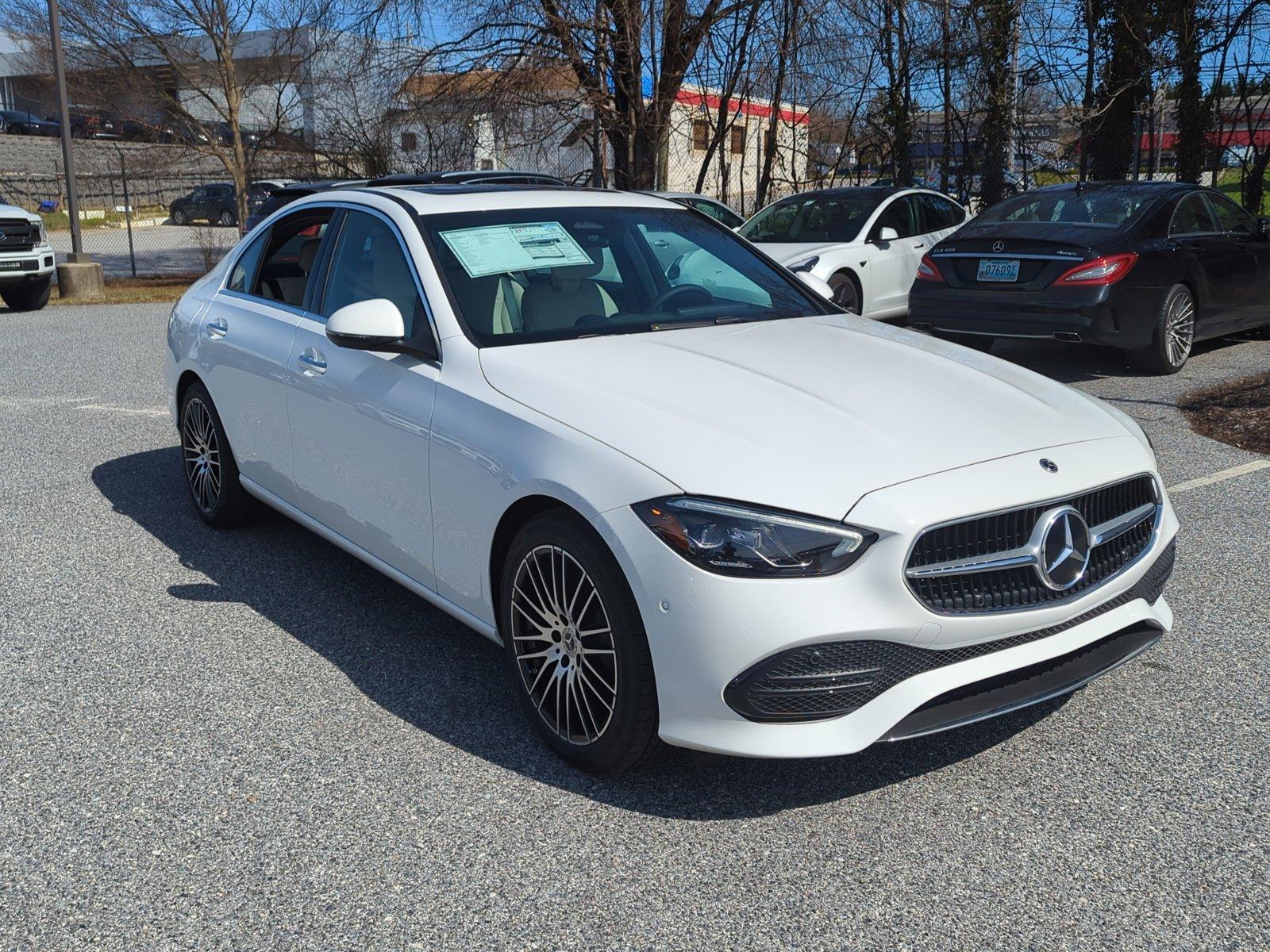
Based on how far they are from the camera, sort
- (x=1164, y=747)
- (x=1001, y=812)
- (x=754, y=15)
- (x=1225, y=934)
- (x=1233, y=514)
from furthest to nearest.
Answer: (x=754, y=15) → (x=1233, y=514) → (x=1164, y=747) → (x=1001, y=812) → (x=1225, y=934)

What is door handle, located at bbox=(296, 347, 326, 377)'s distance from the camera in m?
4.47

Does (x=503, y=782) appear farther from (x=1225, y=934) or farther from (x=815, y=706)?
(x=1225, y=934)

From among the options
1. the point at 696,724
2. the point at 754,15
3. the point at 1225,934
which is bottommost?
the point at 1225,934

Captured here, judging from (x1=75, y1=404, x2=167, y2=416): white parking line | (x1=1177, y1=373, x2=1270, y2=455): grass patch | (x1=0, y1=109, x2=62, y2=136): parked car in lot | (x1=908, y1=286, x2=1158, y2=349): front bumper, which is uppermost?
(x1=0, y1=109, x2=62, y2=136): parked car in lot

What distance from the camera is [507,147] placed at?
1730cm

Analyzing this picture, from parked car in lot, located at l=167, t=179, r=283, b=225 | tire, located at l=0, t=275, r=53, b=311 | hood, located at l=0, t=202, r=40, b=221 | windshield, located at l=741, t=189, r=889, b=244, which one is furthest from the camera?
parked car in lot, located at l=167, t=179, r=283, b=225

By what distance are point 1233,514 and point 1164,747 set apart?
8.86ft

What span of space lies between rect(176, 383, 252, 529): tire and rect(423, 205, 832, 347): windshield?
189 centimetres

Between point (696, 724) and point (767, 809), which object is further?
point (767, 809)

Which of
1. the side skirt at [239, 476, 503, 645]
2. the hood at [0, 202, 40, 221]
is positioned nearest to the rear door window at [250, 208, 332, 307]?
the side skirt at [239, 476, 503, 645]

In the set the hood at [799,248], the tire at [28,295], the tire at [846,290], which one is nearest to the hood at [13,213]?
the tire at [28,295]

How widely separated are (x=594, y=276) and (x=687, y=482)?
156 cm

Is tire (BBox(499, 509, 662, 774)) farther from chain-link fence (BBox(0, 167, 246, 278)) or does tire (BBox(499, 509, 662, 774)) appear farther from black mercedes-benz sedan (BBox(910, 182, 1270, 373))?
chain-link fence (BBox(0, 167, 246, 278))

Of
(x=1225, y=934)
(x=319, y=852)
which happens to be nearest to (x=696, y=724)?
(x=319, y=852)
